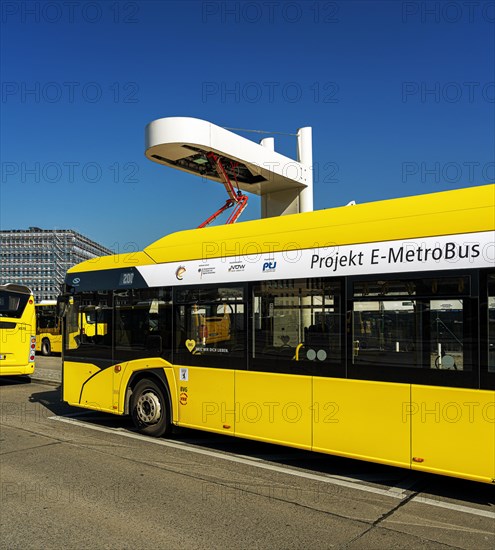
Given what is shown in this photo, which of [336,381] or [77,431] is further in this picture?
[77,431]

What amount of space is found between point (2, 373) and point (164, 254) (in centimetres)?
901

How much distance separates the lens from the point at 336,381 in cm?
576

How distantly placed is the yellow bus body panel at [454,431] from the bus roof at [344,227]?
5.33 ft

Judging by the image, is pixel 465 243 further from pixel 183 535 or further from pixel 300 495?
pixel 183 535

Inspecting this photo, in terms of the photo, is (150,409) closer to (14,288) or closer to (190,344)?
(190,344)

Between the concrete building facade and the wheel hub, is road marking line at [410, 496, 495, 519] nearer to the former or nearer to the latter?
the wheel hub

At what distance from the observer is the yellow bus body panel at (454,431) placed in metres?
4.72

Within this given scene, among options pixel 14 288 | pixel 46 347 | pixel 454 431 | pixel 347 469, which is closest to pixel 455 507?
pixel 454 431

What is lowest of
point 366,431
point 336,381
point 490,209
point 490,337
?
point 366,431

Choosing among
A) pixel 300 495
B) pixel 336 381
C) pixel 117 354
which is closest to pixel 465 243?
pixel 336 381

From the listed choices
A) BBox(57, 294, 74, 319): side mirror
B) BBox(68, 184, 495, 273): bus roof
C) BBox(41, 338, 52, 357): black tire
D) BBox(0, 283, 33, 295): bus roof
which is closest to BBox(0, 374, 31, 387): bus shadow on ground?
BBox(0, 283, 33, 295): bus roof

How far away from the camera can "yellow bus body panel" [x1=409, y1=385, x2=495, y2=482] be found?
4719 mm

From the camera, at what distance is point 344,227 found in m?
5.95

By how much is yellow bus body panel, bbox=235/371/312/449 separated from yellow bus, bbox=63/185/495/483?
0.01m
